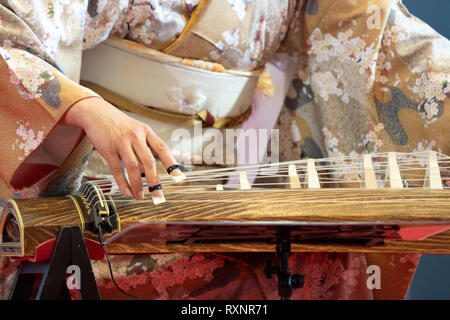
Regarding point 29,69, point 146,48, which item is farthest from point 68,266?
point 146,48

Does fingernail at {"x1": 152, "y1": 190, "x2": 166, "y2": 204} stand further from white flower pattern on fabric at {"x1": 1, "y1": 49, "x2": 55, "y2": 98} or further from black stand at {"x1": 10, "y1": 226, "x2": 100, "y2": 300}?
white flower pattern on fabric at {"x1": 1, "y1": 49, "x2": 55, "y2": 98}

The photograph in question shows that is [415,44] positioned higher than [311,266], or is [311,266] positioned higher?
[415,44]

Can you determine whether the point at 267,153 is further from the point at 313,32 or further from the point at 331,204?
the point at 331,204

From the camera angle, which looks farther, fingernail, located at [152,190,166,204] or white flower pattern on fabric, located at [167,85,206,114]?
white flower pattern on fabric, located at [167,85,206,114]

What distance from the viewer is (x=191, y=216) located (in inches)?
32.5

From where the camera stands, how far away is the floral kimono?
93 centimetres

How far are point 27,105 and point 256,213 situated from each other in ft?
1.43

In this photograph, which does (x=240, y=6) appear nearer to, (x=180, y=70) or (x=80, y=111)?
(x=180, y=70)

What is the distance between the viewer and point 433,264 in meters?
1.94

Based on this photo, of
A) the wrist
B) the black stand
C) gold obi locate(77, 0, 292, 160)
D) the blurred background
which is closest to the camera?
the black stand

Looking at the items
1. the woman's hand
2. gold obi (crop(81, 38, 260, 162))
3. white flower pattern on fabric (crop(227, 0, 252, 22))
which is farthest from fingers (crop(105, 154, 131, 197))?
white flower pattern on fabric (crop(227, 0, 252, 22))

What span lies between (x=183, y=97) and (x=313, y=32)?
1.45 feet

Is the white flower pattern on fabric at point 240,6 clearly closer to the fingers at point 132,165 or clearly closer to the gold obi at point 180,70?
the gold obi at point 180,70

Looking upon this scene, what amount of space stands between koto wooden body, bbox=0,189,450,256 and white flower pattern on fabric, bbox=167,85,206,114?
0.44 meters
